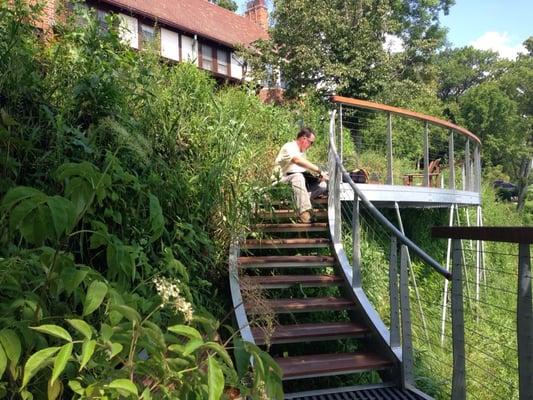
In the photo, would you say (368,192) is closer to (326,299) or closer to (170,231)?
(326,299)

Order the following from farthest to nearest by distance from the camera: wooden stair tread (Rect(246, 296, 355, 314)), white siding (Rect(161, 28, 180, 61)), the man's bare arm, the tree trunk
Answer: the tree trunk, white siding (Rect(161, 28, 180, 61)), the man's bare arm, wooden stair tread (Rect(246, 296, 355, 314))

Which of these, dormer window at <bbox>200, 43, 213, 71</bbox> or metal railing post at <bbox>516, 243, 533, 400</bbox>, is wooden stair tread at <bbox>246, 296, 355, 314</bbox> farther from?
dormer window at <bbox>200, 43, 213, 71</bbox>

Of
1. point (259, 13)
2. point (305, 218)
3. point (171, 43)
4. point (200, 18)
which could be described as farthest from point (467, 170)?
point (259, 13)

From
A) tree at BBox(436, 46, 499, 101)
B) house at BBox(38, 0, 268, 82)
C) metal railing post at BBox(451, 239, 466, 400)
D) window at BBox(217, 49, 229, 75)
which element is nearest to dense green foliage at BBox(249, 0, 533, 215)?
house at BBox(38, 0, 268, 82)

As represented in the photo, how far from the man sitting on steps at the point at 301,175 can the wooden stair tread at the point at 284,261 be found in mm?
756

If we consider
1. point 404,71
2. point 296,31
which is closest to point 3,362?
point 296,31

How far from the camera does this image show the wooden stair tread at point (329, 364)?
3307 mm

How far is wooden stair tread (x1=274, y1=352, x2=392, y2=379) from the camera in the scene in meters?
3.31

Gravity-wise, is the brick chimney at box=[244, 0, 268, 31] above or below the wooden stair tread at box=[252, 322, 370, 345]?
above

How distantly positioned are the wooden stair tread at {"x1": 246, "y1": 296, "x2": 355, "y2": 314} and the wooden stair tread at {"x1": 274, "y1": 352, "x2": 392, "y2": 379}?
0.45m

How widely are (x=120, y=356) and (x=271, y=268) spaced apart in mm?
3398

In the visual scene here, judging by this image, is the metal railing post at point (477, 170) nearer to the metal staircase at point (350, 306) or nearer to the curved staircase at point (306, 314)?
the metal staircase at point (350, 306)

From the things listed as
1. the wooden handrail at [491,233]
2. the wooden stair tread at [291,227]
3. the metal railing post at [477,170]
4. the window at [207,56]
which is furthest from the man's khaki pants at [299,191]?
the window at [207,56]

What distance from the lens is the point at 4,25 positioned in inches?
145
